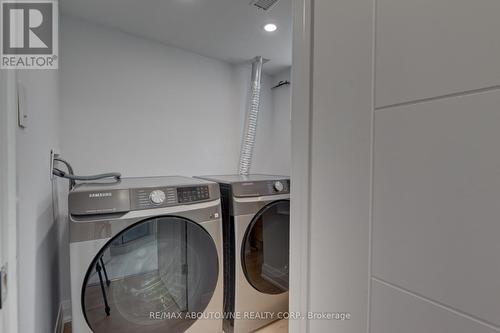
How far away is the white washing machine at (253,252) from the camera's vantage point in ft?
4.87

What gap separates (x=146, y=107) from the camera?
6.56 ft

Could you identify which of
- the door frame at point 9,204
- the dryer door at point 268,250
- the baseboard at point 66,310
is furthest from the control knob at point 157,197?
the baseboard at point 66,310

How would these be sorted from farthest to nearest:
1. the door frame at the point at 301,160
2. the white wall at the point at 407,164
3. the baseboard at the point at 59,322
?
the baseboard at the point at 59,322 → the door frame at the point at 301,160 → the white wall at the point at 407,164

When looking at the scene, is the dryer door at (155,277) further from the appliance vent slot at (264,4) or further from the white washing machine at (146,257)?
the appliance vent slot at (264,4)

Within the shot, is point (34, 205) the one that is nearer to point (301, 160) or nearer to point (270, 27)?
point (301, 160)

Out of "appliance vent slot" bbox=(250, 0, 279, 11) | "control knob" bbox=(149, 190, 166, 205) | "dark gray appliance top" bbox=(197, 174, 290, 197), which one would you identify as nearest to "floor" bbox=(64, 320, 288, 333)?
"dark gray appliance top" bbox=(197, 174, 290, 197)

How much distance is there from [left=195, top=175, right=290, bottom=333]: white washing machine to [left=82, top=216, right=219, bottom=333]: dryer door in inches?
6.6

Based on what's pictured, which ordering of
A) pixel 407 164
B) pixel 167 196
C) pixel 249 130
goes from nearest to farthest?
pixel 407 164 → pixel 167 196 → pixel 249 130

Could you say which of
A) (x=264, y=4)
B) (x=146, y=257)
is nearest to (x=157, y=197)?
(x=146, y=257)

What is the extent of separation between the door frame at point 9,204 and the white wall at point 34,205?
264 millimetres

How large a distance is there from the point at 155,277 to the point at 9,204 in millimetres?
1113

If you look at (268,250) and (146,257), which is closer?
(146,257)

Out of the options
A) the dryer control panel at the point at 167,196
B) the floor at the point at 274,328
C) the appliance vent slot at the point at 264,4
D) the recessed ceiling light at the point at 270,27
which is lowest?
the floor at the point at 274,328

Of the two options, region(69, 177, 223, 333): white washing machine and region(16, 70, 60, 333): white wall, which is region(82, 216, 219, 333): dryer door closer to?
region(69, 177, 223, 333): white washing machine
